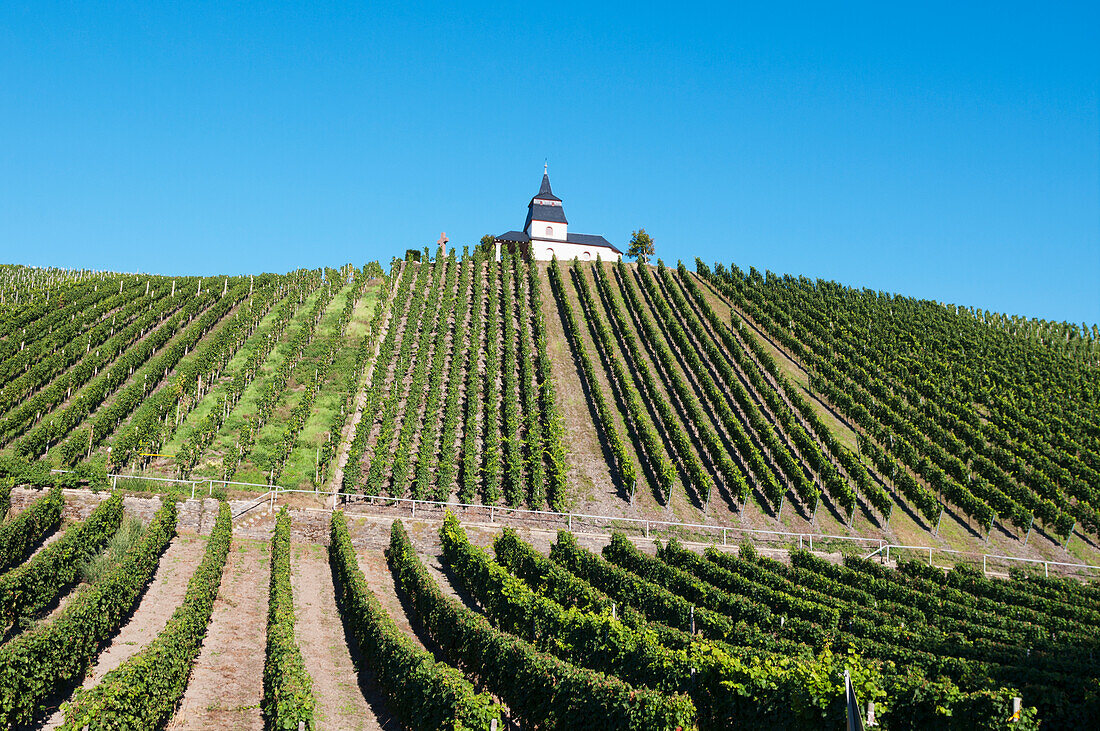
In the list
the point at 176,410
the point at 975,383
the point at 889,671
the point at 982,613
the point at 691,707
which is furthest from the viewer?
the point at 975,383

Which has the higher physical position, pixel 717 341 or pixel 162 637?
pixel 717 341

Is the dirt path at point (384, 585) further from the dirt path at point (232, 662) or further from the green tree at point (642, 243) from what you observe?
the green tree at point (642, 243)

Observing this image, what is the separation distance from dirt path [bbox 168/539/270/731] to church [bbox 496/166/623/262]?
71821mm

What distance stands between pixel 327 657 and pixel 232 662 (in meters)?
2.24

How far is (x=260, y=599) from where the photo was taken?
962 inches

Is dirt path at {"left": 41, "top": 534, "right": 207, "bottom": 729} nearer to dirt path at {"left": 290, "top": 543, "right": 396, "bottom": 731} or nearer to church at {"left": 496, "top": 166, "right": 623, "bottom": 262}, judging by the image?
dirt path at {"left": 290, "top": 543, "right": 396, "bottom": 731}

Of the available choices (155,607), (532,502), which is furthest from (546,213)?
(155,607)

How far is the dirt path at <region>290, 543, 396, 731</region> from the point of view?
56.4 ft

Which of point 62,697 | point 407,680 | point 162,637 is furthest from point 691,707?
point 62,697

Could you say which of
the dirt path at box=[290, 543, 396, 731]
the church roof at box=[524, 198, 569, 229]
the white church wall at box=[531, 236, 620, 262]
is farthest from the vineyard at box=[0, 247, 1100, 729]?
the church roof at box=[524, 198, 569, 229]

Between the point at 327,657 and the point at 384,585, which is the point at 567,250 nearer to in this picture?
the point at 384,585

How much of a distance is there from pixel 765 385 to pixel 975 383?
49.5 ft

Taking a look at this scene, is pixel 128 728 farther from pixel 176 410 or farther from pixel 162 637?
pixel 176 410

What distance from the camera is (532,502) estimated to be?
36.7m
